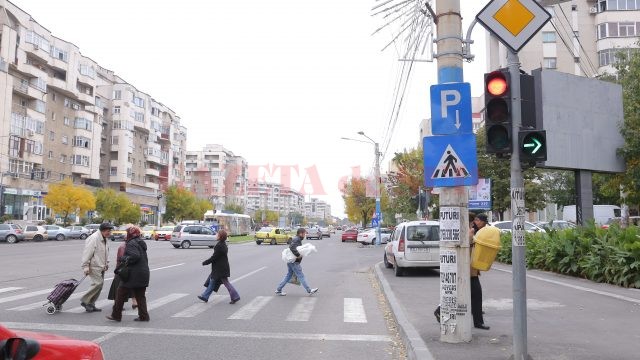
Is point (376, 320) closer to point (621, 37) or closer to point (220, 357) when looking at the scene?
point (220, 357)

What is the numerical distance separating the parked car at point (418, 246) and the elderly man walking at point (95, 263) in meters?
9.17

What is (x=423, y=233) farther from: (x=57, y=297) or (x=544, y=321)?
(x=57, y=297)

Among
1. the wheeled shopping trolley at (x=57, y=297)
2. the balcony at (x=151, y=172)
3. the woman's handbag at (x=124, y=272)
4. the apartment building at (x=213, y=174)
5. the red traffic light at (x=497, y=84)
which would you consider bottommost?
the wheeled shopping trolley at (x=57, y=297)

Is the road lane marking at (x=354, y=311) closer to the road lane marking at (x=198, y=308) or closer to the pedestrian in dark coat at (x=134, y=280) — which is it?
the road lane marking at (x=198, y=308)

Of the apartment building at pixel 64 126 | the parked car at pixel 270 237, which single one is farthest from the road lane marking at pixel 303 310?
the apartment building at pixel 64 126

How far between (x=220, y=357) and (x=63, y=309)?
5071 mm

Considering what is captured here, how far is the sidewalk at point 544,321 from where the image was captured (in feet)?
21.7

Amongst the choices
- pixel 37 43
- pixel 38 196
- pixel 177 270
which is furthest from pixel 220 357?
pixel 37 43

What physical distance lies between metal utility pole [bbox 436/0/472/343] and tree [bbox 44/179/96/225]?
186 feet

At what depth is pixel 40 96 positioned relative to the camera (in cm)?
6028

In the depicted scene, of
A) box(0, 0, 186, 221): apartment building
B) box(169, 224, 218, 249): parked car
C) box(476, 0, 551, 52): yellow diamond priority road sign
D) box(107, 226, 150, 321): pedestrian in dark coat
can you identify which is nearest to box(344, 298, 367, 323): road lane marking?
box(107, 226, 150, 321): pedestrian in dark coat

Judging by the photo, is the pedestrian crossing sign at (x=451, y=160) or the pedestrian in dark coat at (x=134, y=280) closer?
the pedestrian crossing sign at (x=451, y=160)

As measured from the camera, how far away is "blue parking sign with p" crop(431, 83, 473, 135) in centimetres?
729

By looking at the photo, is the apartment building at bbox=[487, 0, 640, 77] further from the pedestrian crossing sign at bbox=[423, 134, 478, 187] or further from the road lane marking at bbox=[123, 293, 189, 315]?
the pedestrian crossing sign at bbox=[423, 134, 478, 187]
